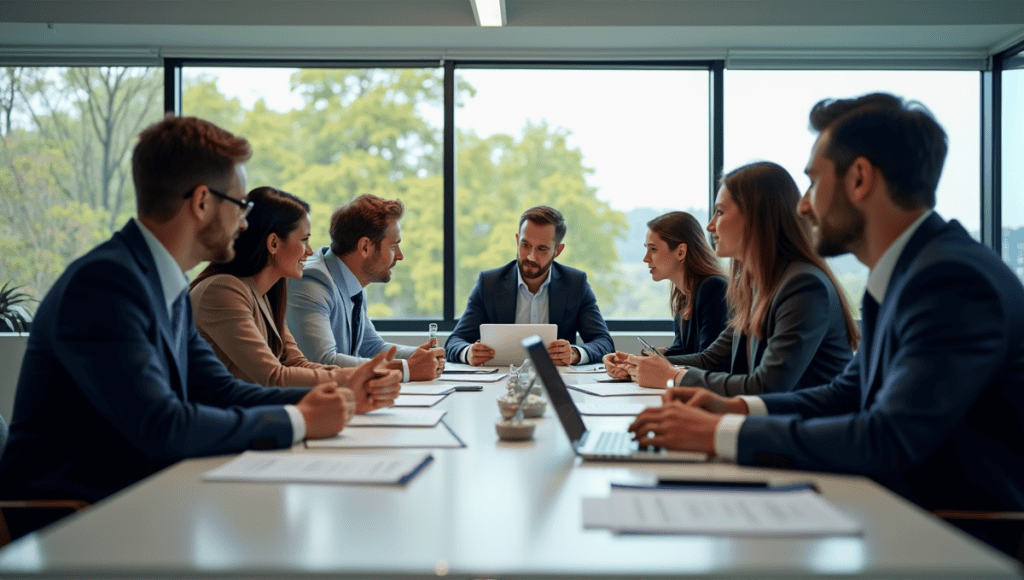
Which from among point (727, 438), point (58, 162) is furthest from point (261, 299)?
point (58, 162)

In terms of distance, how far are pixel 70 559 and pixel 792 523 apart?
0.89 m

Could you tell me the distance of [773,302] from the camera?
229cm

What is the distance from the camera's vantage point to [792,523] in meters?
1.01

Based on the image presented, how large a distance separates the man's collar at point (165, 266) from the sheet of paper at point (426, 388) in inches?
32.1

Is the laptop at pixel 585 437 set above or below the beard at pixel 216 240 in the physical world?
below

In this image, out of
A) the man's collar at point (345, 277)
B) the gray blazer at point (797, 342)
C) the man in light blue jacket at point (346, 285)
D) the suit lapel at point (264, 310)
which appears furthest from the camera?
the man's collar at point (345, 277)

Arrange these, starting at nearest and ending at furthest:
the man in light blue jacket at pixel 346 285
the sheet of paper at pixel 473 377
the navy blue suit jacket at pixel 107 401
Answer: the navy blue suit jacket at pixel 107 401 < the sheet of paper at pixel 473 377 < the man in light blue jacket at pixel 346 285

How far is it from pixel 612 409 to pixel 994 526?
92cm

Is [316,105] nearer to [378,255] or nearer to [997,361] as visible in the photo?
[378,255]

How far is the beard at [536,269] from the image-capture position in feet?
13.3

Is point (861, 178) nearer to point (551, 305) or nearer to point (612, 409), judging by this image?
point (612, 409)

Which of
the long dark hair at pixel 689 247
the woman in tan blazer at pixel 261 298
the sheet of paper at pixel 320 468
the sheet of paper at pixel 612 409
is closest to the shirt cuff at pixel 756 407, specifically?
the sheet of paper at pixel 612 409

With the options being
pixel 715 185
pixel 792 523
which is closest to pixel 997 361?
pixel 792 523

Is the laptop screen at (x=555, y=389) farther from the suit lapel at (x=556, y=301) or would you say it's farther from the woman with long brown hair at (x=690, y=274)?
the suit lapel at (x=556, y=301)
